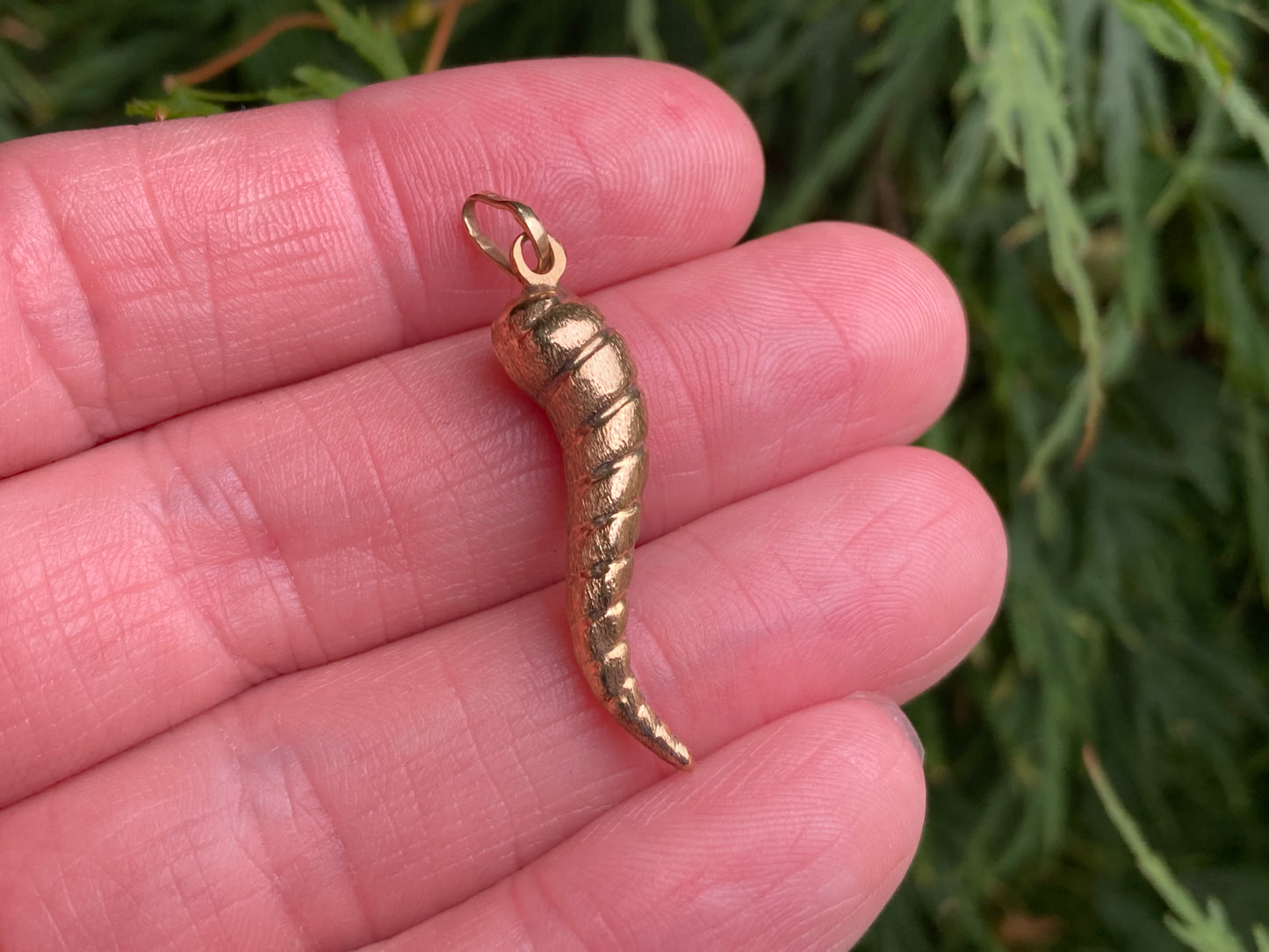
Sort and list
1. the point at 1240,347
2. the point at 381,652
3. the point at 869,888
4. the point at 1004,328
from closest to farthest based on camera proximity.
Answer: the point at 869,888 < the point at 381,652 < the point at 1240,347 < the point at 1004,328

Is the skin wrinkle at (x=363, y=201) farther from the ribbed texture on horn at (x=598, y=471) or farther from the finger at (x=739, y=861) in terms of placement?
the finger at (x=739, y=861)

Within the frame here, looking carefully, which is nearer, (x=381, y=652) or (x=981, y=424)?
(x=381, y=652)

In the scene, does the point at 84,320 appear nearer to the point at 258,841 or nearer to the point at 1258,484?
the point at 258,841

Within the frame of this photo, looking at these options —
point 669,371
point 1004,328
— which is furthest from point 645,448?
point 1004,328

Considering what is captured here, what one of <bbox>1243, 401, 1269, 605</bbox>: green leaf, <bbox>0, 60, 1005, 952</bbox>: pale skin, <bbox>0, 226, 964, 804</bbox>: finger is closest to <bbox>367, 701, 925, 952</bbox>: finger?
<bbox>0, 60, 1005, 952</bbox>: pale skin

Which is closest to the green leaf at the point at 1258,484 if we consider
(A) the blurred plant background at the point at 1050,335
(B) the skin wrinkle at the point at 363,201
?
(A) the blurred plant background at the point at 1050,335

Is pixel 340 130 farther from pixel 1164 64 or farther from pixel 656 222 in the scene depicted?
pixel 1164 64

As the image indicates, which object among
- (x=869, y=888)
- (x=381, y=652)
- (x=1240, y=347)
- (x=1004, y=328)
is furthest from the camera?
(x=1004, y=328)
